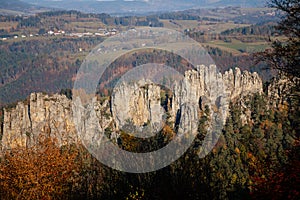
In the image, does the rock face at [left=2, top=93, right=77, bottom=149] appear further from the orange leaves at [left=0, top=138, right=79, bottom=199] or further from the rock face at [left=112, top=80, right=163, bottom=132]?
the orange leaves at [left=0, top=138, right=79, bottom=199]

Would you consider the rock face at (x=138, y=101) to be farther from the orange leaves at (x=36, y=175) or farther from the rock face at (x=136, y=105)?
the orange leaves at (x=36, y=175)

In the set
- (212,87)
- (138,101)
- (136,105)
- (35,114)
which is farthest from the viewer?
(212,87)

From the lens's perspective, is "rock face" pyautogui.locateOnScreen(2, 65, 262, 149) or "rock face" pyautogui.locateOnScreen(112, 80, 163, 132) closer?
"rock face" pyautogui.locateOnScreen(2, 65, 262, 149)

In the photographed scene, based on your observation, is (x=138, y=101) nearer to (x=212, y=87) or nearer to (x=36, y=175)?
(x=212, y=87)

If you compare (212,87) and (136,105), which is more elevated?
(212,87)

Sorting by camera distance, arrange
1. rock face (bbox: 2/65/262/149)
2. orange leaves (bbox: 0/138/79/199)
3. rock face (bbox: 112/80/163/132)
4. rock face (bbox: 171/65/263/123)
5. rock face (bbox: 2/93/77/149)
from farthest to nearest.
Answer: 1. rock face (bbox: 171/65/263/123)
2. rock face (bbox: 112/80/163/132)
3. rock face (bbox: 2/93/77/149)
4. rock face (bbox: 2/65/262/149)
5. orange leaves (bbox: 0/138/79/199)

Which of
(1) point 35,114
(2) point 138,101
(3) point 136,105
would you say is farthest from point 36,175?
(2) point 138,101

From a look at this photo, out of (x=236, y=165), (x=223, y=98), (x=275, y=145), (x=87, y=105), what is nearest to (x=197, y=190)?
(x=236, y=165)

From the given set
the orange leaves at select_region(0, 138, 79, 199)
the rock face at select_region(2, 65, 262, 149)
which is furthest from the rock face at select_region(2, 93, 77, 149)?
the orange leaves at select_region(0, 138, 79, 199)

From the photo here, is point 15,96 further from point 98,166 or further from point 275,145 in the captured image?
point 98,166

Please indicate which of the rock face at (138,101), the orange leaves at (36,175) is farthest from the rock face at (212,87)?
the orange leaves at (36,175)
